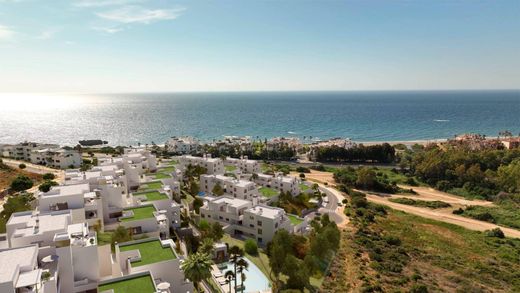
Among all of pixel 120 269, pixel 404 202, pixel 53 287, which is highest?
pixel 53 287

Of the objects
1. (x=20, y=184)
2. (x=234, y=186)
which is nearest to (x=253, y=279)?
(x=234, y=186)

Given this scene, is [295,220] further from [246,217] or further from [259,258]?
[259,258]

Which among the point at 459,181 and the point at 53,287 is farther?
the point at 459,181

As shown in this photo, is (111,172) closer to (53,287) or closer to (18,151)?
(53,287)

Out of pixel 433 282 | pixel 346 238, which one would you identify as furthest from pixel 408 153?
pixel 433 282

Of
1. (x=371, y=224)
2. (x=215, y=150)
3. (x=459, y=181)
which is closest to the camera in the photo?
(x=371, y=224)

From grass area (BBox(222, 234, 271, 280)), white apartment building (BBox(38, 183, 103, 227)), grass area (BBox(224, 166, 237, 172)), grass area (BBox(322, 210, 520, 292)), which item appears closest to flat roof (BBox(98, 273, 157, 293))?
white apartment building (BBox(38, 183, 103, 227))

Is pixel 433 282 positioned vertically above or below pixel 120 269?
below

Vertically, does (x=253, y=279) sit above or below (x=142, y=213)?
below
